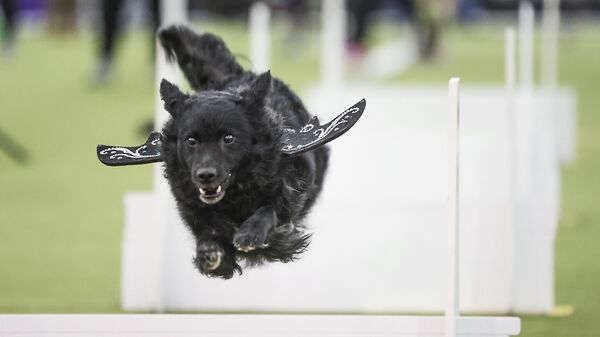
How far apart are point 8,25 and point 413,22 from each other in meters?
4.68

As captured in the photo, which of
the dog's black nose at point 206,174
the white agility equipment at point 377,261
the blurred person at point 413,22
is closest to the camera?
the dog's black nose at point 206,174

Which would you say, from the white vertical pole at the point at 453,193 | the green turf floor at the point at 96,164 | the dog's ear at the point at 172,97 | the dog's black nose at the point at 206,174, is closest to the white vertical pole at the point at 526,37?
the green turf floor at the point at 96,164

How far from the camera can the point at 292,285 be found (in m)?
6.37

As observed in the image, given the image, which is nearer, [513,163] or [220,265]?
[220,265]

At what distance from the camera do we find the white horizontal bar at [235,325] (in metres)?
4.33

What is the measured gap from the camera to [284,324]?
4.37 m

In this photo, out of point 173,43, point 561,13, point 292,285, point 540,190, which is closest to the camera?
point 173,43

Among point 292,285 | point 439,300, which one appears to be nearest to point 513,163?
point 439,300

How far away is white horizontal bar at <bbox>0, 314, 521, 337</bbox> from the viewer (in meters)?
4.33

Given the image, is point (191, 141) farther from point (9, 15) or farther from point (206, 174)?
point (9, 15)

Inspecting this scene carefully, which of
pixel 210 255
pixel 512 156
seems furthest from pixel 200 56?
pixel 512 156

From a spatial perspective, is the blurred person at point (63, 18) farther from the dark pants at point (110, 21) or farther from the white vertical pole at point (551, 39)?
the white vertical pole at point (551, 39)

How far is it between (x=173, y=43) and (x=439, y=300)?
1957 mm

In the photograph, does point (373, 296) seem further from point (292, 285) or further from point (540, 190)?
point (540, 190)
